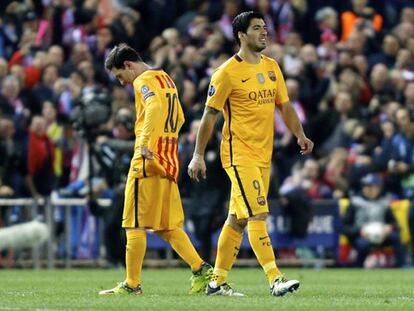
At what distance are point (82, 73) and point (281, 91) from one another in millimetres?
13081

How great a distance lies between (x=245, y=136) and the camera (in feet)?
45.0

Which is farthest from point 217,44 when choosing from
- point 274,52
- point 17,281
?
point 17,281

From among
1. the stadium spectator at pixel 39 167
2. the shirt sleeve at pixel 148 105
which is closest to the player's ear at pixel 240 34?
the shirt sleeve at pixel 148 105

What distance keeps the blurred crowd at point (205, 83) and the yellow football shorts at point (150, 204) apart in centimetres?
734

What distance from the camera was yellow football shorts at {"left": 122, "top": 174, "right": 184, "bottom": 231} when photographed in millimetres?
13852

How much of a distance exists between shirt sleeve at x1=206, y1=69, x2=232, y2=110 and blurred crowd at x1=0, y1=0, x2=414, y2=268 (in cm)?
776

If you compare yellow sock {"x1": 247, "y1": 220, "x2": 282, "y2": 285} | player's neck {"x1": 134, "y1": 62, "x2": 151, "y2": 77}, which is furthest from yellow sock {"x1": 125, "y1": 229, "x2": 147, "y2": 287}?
player's neck {"x1": 134, "y1": 62, "x2": 151, "y2": 77}

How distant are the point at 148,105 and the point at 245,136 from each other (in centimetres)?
92

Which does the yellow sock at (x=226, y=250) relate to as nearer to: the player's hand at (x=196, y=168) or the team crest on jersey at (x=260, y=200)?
the team crest on jersey at (x=260, y=200)

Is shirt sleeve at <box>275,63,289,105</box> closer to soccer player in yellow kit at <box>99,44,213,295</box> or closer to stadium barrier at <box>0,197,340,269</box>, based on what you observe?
soccer player in yellow kit at <box>99,44,213,295</box>

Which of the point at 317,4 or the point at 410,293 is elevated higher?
the point at 317,4

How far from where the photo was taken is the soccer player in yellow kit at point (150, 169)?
45.3ft

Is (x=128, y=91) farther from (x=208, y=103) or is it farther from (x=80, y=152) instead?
(x=208, y=103)

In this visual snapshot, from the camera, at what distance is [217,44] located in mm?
27078
